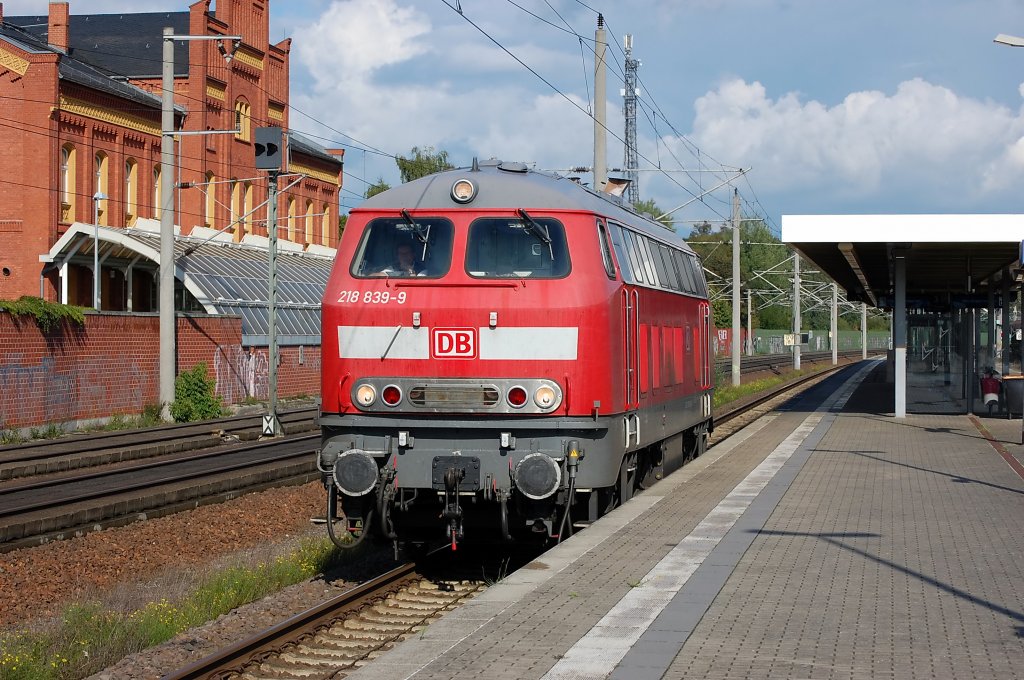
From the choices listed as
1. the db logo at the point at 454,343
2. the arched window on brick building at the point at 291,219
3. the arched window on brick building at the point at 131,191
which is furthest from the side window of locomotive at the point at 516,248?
the arched window on brick building at the point at 291,219

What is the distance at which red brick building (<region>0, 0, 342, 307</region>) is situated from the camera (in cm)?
3759

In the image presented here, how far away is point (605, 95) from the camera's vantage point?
2391 cm

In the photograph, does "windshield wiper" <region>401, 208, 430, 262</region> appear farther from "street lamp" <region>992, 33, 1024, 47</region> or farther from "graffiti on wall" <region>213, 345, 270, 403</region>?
"graffiti on wall" <region>213, 345, 270, 403</region>

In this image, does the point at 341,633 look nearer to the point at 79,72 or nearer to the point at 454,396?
the point at 454,396

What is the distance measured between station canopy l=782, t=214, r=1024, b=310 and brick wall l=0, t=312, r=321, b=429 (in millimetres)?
16393

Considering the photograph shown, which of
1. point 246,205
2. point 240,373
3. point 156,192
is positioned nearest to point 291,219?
point 246,205

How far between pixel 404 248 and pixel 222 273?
93.8ft

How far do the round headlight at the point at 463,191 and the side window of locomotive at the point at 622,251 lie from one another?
1401 millimetres

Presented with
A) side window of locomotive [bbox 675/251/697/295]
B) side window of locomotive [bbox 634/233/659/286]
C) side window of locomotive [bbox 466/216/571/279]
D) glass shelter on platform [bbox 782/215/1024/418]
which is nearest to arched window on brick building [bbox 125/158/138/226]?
glass shelter on platform [bbox 782/215/1024/418]

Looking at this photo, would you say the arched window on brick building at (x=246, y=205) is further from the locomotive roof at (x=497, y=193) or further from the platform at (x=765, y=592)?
the locomotive roof at (x=497, y=193)

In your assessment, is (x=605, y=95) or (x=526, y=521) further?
(x=605, y=95)

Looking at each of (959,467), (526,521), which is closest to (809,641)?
(526,521)

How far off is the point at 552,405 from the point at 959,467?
373 inches

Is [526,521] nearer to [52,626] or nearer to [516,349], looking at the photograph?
[516,349]
